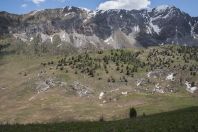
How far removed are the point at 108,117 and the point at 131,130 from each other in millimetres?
131751

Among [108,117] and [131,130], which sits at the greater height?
[131,130]

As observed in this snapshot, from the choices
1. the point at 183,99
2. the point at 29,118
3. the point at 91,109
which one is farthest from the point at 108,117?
the point at 183,99

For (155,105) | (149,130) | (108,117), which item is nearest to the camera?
(149,130)

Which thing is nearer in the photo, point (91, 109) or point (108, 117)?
point (108, 117)

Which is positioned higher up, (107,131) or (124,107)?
(107,131)

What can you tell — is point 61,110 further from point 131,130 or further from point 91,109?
point 131,130

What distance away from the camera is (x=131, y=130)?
38.3m

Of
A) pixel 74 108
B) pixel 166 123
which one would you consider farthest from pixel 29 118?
pixel 166 123

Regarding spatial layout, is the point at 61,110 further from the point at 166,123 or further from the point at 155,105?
the point at 166,123

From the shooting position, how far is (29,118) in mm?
177875

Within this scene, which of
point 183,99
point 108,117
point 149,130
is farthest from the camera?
point 183,99

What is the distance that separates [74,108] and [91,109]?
8902mm

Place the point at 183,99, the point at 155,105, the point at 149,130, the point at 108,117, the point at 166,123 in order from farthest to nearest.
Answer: the point at 183,99, the point at 155,105, the point at 108,117, the point at 166,123, the point at 149,130

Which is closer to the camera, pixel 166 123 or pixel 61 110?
pixel 166 123
